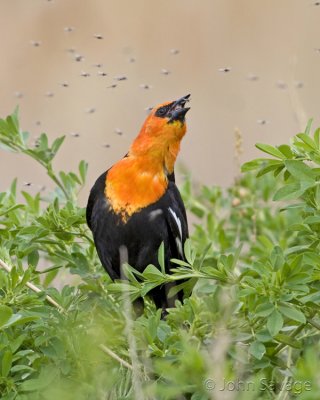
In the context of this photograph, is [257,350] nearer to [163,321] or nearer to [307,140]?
[163,321]

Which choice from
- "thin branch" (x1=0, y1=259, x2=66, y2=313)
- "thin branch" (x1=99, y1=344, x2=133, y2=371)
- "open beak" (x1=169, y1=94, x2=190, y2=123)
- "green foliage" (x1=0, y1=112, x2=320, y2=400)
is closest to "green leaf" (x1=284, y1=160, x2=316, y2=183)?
"green foliage" (x1=0, y1=112, x2=320, y2=400)

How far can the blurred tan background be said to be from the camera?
7082 millimetres

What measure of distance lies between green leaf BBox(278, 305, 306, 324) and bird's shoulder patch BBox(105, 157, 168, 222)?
1.29 metres

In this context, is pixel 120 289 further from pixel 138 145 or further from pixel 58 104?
pixel 58 104

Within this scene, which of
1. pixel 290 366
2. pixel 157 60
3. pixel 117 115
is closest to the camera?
pixel 290 366

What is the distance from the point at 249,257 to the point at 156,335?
123cm

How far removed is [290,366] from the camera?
283cm

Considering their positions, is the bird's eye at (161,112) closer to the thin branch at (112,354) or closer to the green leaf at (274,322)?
the thin branch at (112,354)

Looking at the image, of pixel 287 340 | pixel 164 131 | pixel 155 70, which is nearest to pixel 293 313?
pixel 287 340

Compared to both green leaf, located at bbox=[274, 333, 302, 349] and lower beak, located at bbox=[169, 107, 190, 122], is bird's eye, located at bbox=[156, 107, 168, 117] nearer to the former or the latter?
lower beak, located at bbox=[169, 107, 190, 122]

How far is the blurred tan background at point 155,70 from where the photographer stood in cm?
708

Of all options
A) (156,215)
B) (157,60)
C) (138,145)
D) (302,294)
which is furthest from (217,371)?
(157,60)

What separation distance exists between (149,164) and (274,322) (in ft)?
4.91

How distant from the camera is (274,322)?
2.46m
